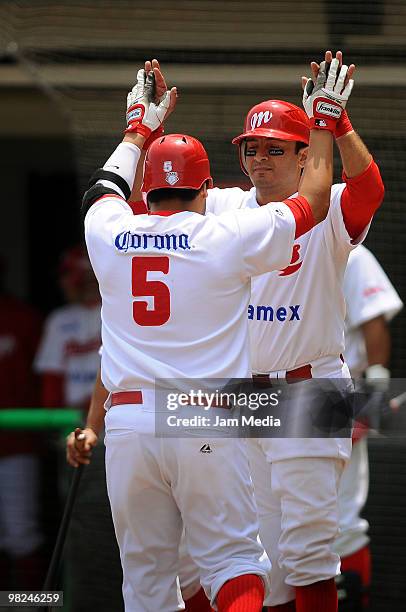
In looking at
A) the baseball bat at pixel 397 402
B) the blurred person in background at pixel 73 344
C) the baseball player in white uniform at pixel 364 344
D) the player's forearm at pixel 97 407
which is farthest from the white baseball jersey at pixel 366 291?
the blurred person in background at pixel 73 344

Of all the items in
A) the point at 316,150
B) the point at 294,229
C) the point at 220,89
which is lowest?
the point at 294,229

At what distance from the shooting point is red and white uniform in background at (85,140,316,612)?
11.3 feet

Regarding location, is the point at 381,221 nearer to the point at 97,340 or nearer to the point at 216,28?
the point at 216,28

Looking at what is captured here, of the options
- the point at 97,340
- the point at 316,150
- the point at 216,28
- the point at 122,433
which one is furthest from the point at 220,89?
the point at 122,433

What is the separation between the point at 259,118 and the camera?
400 centimetres

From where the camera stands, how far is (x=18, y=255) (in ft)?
29.3

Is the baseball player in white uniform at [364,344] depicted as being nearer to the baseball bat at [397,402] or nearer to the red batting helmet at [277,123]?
the baseball bat at [397,402]

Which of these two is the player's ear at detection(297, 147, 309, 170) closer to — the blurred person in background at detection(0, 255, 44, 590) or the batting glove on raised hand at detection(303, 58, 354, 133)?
the batting glove on raised hand at detection(303, 58, 354, 133)

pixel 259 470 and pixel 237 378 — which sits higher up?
pixel 237 378

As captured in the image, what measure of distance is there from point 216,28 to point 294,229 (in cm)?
270

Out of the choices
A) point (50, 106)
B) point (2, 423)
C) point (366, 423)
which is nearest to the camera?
point (366, 423)

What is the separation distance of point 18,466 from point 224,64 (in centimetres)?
237

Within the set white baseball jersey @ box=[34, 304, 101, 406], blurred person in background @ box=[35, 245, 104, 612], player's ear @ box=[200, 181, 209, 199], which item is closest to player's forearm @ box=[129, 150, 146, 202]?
player's ear @ box=[200, 181, 209, 199]

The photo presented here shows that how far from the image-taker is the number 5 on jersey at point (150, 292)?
137 inches
